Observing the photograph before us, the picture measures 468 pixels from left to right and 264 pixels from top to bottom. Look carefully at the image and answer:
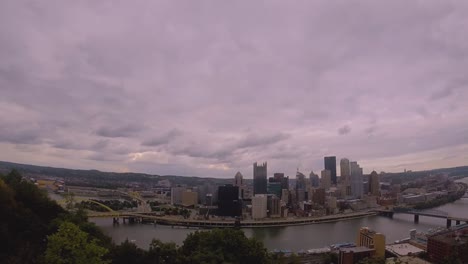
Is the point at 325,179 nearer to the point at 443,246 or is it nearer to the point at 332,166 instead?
the point at 332,166

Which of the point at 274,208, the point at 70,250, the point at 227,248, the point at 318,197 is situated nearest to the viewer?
the point at 70,250

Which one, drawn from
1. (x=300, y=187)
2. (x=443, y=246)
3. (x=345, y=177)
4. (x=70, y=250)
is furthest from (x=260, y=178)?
(x=70, y=250)

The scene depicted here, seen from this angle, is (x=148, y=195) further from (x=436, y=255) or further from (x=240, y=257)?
(x=240, y=257)

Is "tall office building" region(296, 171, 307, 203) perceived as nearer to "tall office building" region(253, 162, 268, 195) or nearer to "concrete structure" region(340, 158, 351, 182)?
"tall office building" region(253, 162, 268, 195)

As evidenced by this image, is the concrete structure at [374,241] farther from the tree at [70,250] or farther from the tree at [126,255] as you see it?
the tree at [70,250]

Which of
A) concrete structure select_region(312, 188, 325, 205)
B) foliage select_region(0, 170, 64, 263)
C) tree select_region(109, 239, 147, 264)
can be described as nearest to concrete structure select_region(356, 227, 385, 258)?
tree select_region(109, 239, 147, 264)
